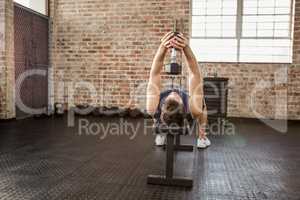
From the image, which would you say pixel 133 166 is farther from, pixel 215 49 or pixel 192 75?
pixel 215 49

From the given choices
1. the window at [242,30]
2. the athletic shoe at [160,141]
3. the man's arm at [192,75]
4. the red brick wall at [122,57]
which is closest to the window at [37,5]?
the red brick wall at [122,57]

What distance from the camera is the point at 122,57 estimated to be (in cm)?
740

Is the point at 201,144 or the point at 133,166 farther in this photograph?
the point at 201,144

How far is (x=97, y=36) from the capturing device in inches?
295

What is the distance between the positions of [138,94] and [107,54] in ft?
4.00

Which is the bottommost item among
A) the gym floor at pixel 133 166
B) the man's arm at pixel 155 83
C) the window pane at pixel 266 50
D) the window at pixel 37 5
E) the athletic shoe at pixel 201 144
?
the gym floor at pixel 133 166

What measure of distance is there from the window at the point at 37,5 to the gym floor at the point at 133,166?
3159 mm

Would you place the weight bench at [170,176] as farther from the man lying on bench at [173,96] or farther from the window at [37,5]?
the window at [37,5]

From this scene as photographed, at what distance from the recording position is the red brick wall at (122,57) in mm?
6871

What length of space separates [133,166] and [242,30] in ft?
15.9

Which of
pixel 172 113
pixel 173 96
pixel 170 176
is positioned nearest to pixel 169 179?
pixel 170 176

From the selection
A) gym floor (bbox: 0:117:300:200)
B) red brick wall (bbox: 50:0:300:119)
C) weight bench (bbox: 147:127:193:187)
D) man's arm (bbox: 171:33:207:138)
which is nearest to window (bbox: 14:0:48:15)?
red brick wall (bbox: 50:0:300:119)

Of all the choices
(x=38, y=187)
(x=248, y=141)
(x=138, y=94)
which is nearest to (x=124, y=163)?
(x=38, y=187)

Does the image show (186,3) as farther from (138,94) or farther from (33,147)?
(33,147)
